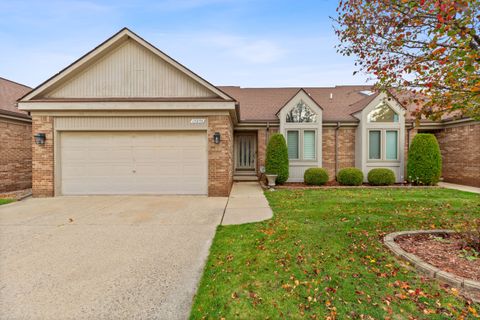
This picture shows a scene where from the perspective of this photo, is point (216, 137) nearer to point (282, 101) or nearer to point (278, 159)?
point (278, 159)

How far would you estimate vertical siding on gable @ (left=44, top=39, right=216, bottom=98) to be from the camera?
27.9 ft

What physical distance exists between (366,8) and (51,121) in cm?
1024

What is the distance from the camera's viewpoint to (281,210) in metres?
6.17

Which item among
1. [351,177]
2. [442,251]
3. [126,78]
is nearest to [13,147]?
[126,78]

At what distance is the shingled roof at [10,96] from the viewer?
9258 millimetres

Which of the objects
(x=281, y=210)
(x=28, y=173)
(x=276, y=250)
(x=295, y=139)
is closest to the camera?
(x=276, y=250)

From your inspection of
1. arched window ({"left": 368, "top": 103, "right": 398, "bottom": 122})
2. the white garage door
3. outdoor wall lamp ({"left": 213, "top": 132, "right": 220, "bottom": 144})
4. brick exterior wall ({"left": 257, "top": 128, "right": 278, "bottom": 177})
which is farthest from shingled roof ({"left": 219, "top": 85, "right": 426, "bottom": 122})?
the white garage door

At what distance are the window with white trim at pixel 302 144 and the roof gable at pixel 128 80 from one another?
5.05 m

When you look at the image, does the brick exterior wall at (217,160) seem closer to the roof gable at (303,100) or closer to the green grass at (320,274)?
the green grass at (320,274)

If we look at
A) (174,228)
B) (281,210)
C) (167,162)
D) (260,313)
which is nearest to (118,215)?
(174,228)

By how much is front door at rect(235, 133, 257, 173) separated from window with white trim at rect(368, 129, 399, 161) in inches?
239

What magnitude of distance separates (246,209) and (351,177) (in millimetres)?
6402

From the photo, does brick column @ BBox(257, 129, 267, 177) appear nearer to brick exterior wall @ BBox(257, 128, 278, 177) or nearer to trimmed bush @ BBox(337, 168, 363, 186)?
brick exterior wall @ BBox(257, 128, 278, 177)

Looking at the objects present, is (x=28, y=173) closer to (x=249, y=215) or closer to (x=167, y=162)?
(x=167, y=162)
